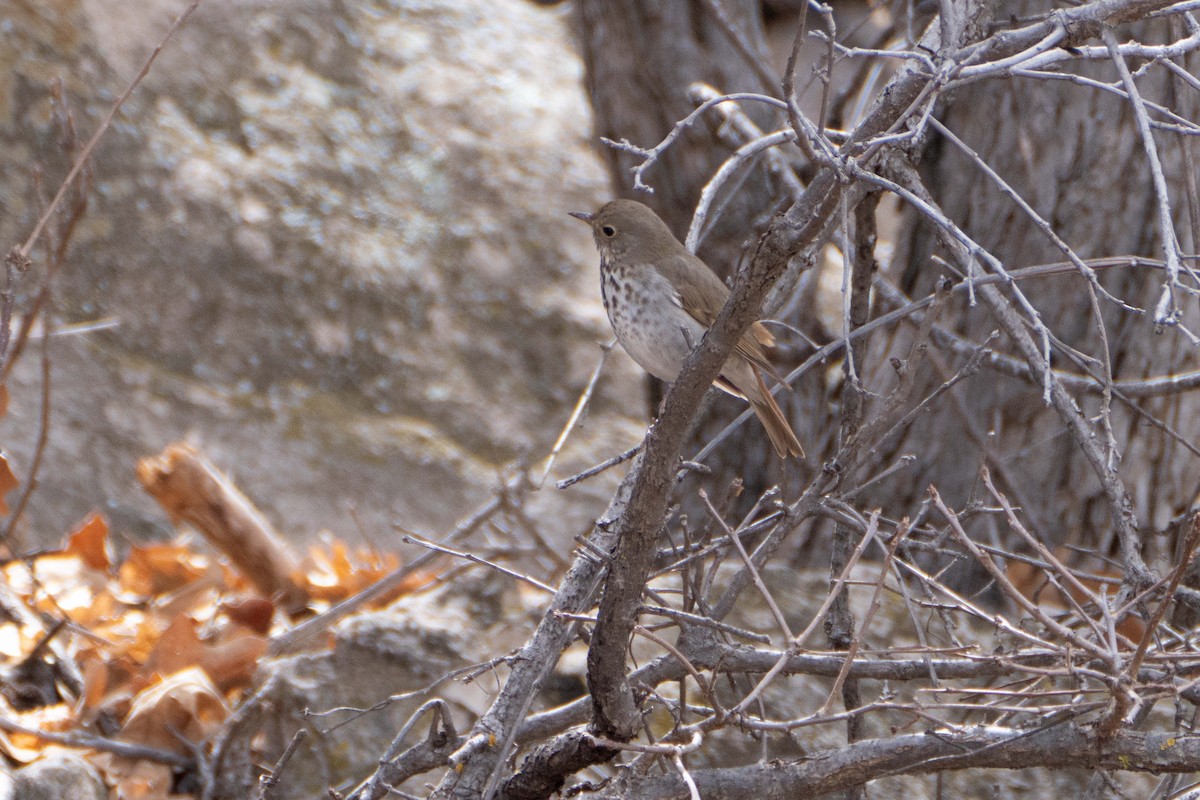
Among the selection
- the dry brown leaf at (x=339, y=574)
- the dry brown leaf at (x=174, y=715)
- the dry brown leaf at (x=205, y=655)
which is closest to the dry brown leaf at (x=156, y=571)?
the dry brown leaf at (x=339, y=574)

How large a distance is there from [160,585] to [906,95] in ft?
9.72

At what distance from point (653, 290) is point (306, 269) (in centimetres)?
222

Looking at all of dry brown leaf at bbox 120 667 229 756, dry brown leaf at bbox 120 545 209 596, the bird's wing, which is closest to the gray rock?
dry brown leaf at bbox 120 667 229 756

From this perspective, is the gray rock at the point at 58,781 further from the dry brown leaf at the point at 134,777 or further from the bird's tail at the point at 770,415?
the bird's tail at the point at 770,415

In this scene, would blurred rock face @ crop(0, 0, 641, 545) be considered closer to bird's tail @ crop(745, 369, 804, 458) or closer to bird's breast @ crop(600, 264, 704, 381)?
bird's breast @ crop(600, 264, 704, 381)

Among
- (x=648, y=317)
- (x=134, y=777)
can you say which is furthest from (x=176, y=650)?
(x=648, y=317)

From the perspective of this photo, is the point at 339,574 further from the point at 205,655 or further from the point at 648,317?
the point at 648,317

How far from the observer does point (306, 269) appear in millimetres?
5461

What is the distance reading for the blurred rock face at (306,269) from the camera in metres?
4.80

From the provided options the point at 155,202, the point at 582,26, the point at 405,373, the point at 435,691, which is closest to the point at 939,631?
the point at 435,691

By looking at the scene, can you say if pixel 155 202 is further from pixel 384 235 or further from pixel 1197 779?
pixel 1197 779

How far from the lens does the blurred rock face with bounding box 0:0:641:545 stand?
189 inches

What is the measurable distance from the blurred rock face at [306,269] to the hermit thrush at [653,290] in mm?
1571

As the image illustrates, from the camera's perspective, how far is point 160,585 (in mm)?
3963
